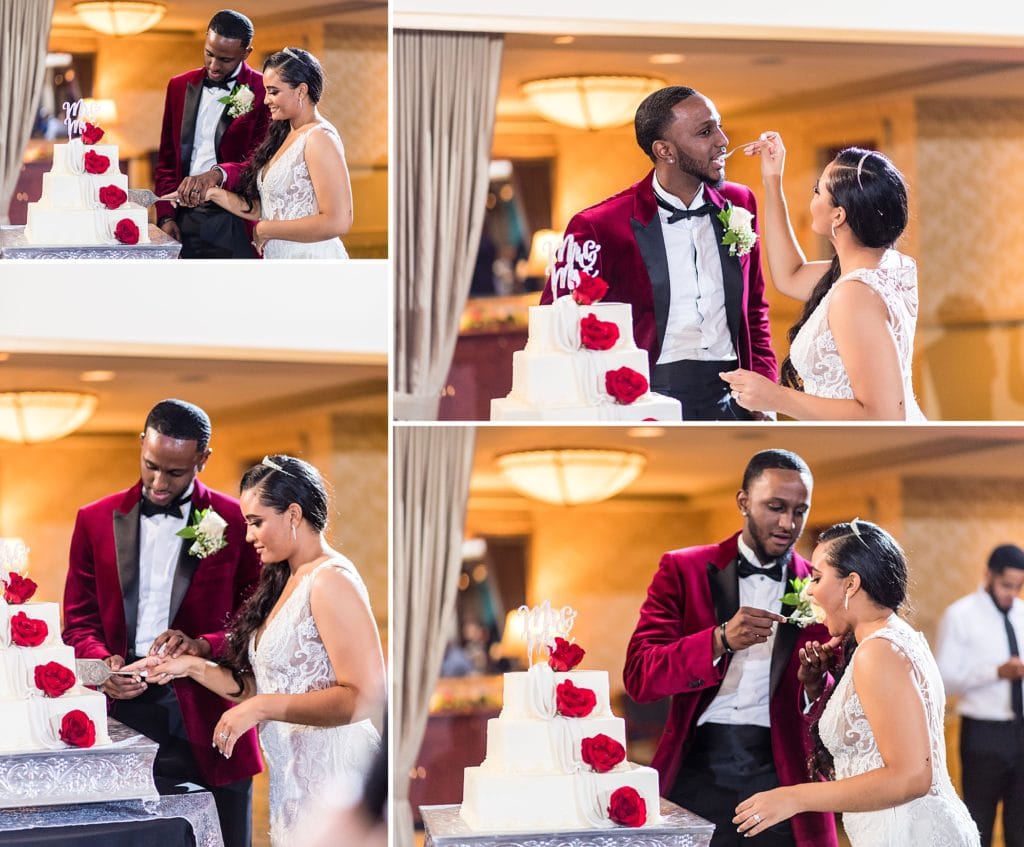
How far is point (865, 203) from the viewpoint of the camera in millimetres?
4977

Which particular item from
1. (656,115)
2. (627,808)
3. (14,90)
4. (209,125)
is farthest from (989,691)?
(14,90)

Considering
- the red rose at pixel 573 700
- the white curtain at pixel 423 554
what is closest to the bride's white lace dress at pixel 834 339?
the white curtain at pixel 423 554

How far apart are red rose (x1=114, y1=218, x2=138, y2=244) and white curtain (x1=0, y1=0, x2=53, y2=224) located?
1.17 feet

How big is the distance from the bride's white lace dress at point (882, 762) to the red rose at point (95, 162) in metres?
2.83

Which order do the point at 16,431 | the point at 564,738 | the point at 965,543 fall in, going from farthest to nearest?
the point at 965,543
the point at 16,431
the point at 564,738

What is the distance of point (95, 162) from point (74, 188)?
0.11 meters

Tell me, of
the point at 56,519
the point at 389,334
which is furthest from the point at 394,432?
the point at 56,519

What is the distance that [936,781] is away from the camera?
4.55 meters

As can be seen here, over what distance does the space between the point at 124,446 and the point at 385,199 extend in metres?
1.18

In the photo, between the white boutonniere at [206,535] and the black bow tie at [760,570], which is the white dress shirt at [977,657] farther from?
the white boutonniere at [206,535]

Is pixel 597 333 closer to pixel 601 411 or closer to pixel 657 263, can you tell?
pixel 601 411

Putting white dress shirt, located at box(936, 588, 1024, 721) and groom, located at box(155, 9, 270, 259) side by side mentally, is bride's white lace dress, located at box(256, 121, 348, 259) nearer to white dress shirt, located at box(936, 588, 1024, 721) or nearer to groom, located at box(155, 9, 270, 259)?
groom, located at box(155, 9, 270, 259)

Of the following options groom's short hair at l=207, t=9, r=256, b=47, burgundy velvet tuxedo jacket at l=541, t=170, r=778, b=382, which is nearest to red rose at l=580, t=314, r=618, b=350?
burgundy velvet tuxedo jacket at l=541, t=170, r=778, b=382

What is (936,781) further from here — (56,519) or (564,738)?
(56,519)
